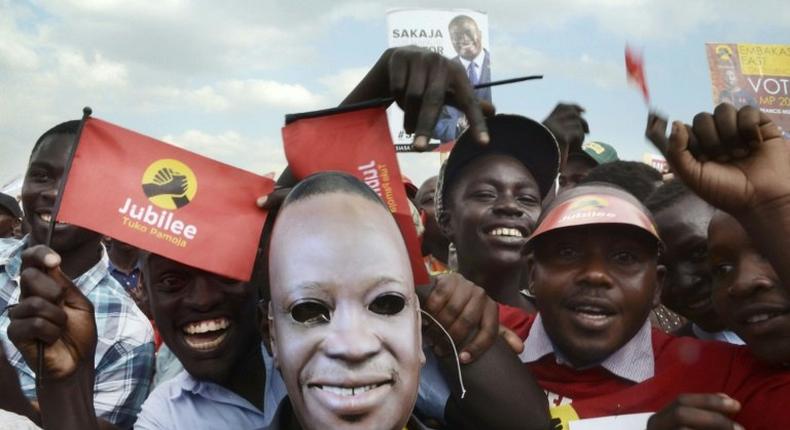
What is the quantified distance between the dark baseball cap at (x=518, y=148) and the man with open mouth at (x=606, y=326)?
2.74 ft

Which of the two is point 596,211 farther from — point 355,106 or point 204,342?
point 204,342

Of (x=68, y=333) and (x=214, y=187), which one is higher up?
(x=214, y=187)

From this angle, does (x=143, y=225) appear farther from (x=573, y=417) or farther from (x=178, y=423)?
(x=573, y=417)

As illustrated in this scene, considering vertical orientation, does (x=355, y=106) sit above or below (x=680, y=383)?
above

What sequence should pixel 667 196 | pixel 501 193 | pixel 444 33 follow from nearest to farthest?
Answer: pixel 667 196
pixel 501 193
pixel 444 33

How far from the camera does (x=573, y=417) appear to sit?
94.2 inches

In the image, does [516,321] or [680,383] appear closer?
[680,383]

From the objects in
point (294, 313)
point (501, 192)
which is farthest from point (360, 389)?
point (501, 192)

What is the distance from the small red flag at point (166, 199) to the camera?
2.36m

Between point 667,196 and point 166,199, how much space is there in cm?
190

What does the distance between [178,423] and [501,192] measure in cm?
166

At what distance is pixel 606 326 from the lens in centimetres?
253

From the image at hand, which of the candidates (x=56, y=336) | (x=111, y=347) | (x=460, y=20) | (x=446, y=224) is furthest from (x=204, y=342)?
(x=460, y=20)

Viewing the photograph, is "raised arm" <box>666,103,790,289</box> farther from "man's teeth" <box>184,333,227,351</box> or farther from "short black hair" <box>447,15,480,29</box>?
"short black hair" <box>447,15,480,29</box>
